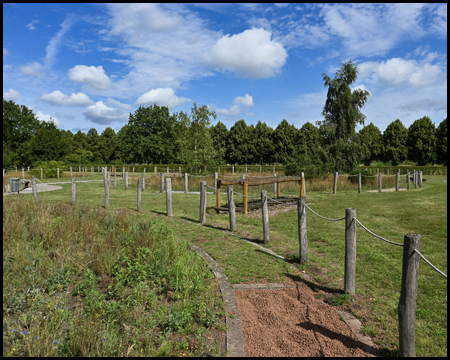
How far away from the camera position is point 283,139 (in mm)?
54938

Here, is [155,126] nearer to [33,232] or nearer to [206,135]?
[206,135]

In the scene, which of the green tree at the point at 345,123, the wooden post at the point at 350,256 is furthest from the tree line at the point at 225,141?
the wooden post at the point at 350,256

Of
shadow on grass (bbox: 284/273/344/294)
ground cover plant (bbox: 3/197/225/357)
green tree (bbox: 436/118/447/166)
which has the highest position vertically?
green tree (bbox: 436/118/447/166)

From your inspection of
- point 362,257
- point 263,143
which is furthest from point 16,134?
point 362,257

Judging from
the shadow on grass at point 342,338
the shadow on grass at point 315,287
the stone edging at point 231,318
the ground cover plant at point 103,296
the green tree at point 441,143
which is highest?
the green tree at point 441,143

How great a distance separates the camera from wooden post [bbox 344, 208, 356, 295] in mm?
4926

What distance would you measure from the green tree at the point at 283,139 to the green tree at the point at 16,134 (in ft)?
136

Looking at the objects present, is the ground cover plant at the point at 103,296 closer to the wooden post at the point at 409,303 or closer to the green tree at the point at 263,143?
the wooden post at the point at 409,303

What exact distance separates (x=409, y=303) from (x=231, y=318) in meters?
2.03

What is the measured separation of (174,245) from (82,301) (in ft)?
6.89

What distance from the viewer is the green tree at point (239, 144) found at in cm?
5775

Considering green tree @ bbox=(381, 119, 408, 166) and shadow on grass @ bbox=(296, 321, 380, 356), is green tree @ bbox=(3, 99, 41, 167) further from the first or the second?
green tree @ bbox=(381, 119, 408, 166)

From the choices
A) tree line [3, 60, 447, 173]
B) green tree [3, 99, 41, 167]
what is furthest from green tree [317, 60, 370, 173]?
green tree [3, 99, 41, 167]

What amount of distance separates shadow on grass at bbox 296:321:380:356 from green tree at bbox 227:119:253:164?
177ft
